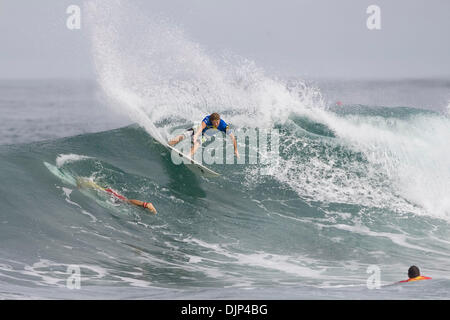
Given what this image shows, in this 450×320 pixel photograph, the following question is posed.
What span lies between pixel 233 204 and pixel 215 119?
200 centimetres

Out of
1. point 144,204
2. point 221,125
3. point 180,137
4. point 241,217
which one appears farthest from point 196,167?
point 144,204

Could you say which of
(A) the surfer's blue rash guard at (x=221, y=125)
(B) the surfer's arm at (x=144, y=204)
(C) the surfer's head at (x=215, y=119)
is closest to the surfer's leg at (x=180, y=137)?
(A) the surfer's blue rash guard at (x=221, y=125)

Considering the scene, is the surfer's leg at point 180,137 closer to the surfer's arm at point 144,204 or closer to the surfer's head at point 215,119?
the surfer's head at point 215,119

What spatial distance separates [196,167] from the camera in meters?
13.4

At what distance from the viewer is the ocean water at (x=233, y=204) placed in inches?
334

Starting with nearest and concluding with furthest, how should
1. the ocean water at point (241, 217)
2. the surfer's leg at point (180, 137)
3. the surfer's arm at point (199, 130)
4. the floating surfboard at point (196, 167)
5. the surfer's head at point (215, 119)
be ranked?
1. the ocean water at point (241, 217)
2. the surfer's head at point (215, 119)
3. the surfer's arm at point (199, 130)
4. the floating surfboard at point (196, 167)
5. the surfer's leg at point (180, 137)

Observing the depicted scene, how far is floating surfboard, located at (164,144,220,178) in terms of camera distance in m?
13.3

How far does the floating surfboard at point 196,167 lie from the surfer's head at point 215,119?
103 centimetres

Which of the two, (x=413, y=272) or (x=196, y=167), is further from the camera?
(x=196, y=167)

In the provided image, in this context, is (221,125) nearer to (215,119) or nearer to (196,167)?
(215,119)

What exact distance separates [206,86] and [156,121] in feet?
9.35

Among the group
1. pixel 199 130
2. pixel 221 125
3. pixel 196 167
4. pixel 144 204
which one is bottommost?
pixel 144 204

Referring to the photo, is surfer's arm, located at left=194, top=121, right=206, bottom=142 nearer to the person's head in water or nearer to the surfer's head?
the surfer's head

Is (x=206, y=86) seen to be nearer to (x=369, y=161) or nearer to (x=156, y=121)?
(x=156, y=121)
